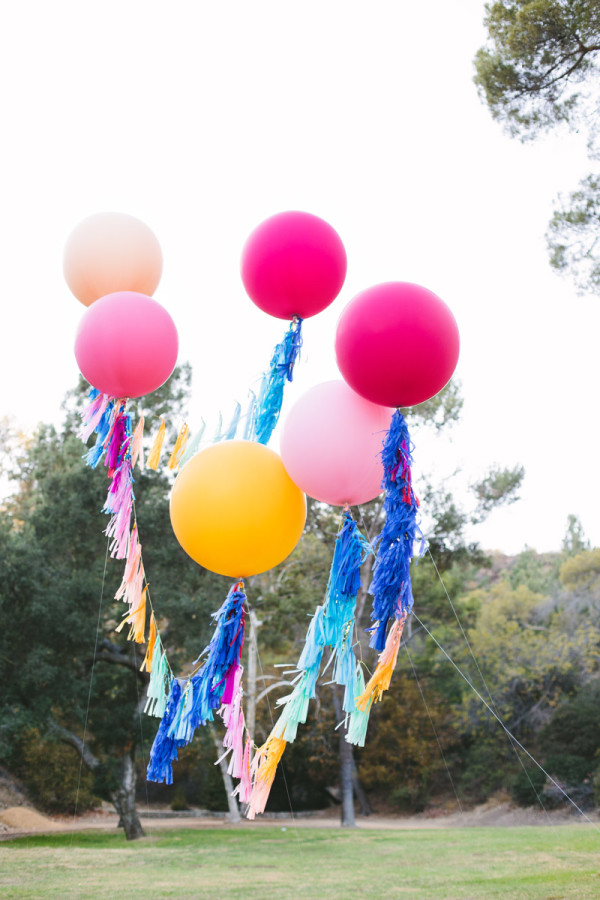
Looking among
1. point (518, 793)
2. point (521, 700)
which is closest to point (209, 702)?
point (518, 793)

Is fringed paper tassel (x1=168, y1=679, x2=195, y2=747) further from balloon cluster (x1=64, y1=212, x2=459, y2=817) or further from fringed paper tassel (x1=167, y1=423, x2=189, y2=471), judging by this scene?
fringed paper tassel (x1=167, y1=423, x2=189, y2=471)

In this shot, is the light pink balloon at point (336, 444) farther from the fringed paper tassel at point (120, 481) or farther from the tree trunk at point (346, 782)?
the tree trunk at point (346, 782)

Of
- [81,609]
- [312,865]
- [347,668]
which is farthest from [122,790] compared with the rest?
[347,668]

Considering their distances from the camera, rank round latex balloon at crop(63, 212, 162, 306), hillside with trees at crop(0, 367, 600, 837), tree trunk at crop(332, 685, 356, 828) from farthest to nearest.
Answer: tree trunk at crop(332, 685, 356, 828), hillside with trees at crop(0, 367, 600, 837), round latex balloon at crop(63, 212, 162, 306)

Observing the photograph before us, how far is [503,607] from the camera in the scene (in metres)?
15.5

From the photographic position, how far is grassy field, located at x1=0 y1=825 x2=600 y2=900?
5301 millimetres

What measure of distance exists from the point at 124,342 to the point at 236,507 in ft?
2.67

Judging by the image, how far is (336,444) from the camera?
9.03ft

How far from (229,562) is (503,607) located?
13704 millimetres

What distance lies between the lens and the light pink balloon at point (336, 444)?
2.76 m

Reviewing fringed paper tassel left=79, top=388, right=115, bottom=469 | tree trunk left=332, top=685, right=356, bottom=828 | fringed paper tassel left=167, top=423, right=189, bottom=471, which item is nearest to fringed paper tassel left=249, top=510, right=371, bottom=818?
fringed paper tassel left=167, top=423, right=189, bottom=471

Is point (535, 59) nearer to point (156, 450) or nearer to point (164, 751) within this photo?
point (156, 450)

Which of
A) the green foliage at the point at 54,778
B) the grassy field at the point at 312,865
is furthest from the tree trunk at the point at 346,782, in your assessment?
the green foliage at the point at 54,778

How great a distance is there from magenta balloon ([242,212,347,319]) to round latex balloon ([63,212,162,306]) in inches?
25.0
